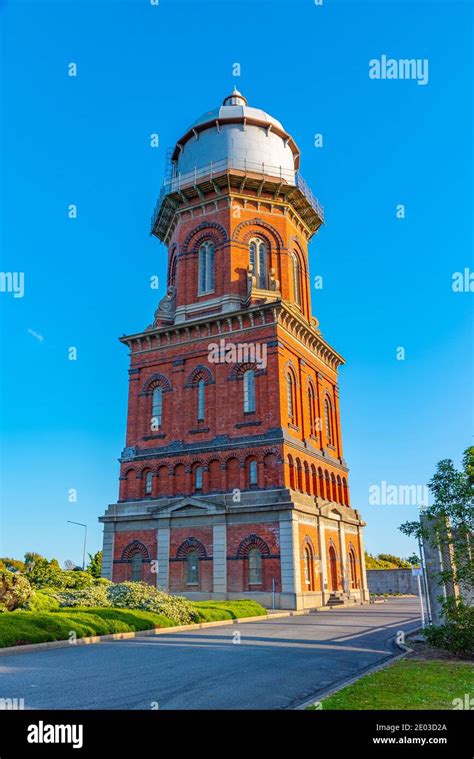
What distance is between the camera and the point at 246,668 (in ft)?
36.5

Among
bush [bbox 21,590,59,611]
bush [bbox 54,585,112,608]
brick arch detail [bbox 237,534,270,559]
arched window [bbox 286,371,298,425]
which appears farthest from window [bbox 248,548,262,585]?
bush [bbox 21,590,59,611]

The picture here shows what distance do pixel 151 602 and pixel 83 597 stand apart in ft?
7.74

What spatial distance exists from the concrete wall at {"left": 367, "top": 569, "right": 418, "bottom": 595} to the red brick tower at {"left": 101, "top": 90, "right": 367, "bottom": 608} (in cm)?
1888

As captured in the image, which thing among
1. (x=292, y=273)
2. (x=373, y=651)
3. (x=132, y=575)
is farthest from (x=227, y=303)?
(x=373, y=651)

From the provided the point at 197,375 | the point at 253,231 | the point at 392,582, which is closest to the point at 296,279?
the point at 253,231

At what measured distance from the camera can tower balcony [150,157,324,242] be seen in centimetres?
3784

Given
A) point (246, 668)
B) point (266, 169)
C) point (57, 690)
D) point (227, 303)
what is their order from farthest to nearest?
point (266, 169) < point (227, 303) < point (246, 668) < point (57, 690)

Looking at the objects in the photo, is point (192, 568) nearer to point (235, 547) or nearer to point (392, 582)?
point (235, 547)

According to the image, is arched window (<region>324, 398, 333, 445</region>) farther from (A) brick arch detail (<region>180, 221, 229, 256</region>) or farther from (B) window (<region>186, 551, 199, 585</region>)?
(A) brick arch detail (<region>180, 221, 229, 256</region>)

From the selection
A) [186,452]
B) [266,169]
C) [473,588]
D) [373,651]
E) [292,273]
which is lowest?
[373,651]

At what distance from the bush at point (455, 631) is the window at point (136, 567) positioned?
22.9 meters

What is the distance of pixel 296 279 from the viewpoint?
40.5 m
